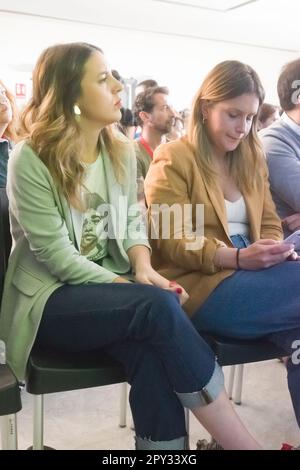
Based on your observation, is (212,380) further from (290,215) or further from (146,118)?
(146,118)

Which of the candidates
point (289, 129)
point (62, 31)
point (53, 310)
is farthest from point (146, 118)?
point (62, 31)

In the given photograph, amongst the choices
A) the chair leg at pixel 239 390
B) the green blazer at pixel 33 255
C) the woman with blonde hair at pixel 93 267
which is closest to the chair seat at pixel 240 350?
the woman with blonde hair at pixel 93 267

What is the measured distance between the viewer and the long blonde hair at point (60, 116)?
3.55ft

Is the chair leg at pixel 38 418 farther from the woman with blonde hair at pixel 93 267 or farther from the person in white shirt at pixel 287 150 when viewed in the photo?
the person in white shirt at pixel 287 150

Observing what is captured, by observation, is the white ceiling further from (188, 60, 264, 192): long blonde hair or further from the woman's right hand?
the woman's right hand

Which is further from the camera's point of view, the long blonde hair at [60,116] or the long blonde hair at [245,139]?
the long blonde hair at [245,139]

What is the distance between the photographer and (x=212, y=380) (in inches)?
37.9

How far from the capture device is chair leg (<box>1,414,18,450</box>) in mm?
962

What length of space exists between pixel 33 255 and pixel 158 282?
26 centimetres

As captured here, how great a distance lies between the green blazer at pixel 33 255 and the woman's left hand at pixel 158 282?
3.2 inches

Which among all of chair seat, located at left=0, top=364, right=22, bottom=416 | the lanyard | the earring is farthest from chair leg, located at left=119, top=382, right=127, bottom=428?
the lanyard

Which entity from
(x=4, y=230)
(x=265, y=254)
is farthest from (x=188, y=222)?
(x=4, y=230)

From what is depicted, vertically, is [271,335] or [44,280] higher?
[44,280]

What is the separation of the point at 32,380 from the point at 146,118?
1.61 meters
